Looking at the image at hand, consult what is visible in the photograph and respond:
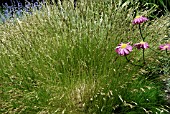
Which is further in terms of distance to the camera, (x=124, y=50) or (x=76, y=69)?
(x=76, y=69)

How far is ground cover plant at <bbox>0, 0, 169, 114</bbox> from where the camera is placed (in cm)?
269

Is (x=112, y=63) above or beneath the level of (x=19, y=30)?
beneath

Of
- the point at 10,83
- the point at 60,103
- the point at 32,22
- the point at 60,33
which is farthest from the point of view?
the point at 32,22

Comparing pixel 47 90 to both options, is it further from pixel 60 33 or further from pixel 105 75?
pixel 60 33

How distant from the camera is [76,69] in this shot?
2916mm

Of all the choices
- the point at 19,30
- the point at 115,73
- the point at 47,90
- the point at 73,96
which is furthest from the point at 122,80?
the point at 19,30

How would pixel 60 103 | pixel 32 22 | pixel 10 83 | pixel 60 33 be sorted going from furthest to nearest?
pixel 32 22 < pixel 60 33 < pixel 10 83 < pixel 60 103

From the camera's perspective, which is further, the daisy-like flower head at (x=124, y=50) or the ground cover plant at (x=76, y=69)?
the ground cover plant at (x=76, y=69)

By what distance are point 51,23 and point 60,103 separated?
967 mm

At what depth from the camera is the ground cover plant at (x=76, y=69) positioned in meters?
2.69

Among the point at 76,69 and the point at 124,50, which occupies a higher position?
the point at 76,69

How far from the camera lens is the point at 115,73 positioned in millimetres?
2770

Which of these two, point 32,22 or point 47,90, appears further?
point 32,22

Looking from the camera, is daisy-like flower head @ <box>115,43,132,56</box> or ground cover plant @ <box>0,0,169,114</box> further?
ground cover plant @ <box>0,0,169,114</box>
